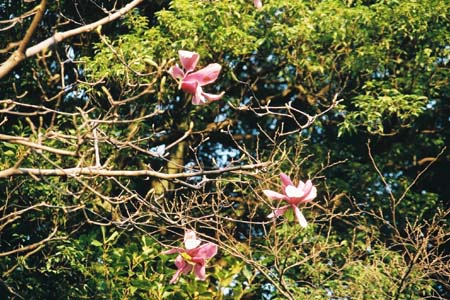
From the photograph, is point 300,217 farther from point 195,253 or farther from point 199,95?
point 199,95

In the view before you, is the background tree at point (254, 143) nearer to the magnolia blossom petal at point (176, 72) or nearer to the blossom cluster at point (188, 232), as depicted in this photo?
the blossom cluster at point (188, 232)

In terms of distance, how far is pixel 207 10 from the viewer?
5.92m

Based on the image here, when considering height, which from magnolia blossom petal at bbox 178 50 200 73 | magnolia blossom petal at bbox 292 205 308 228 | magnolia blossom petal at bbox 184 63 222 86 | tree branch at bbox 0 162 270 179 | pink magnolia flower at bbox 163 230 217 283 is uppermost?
magnolia blossom petal at bbox 178 50 200 73

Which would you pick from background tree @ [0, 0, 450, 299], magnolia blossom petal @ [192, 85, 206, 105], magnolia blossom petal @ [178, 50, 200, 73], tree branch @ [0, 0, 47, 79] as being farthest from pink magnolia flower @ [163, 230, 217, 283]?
background tree @ [0, 0, 450, 299]

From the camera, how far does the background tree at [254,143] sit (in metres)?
5.57

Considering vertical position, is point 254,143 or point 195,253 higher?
point 195,253

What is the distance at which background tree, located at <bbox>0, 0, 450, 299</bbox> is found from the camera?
5.57 meters

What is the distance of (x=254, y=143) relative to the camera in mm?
7102

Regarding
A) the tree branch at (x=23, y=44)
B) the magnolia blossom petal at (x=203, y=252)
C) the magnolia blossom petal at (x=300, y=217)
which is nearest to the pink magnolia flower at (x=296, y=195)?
the magnolia blossom petal at (x=300, y=217)

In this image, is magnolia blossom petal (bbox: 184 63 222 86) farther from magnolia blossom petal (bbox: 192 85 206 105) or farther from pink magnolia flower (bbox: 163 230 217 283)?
pink magnolia flower (bbox: 163 230 217 283)

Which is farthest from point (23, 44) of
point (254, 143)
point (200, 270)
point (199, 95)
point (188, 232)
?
point (254, 143)

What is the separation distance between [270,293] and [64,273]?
1.50m

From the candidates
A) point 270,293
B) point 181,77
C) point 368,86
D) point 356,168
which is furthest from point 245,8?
point 181,77

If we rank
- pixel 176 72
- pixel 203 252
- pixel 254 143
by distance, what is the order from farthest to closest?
pixel 254 143 < pixel 203 252 < pixel 176 72
